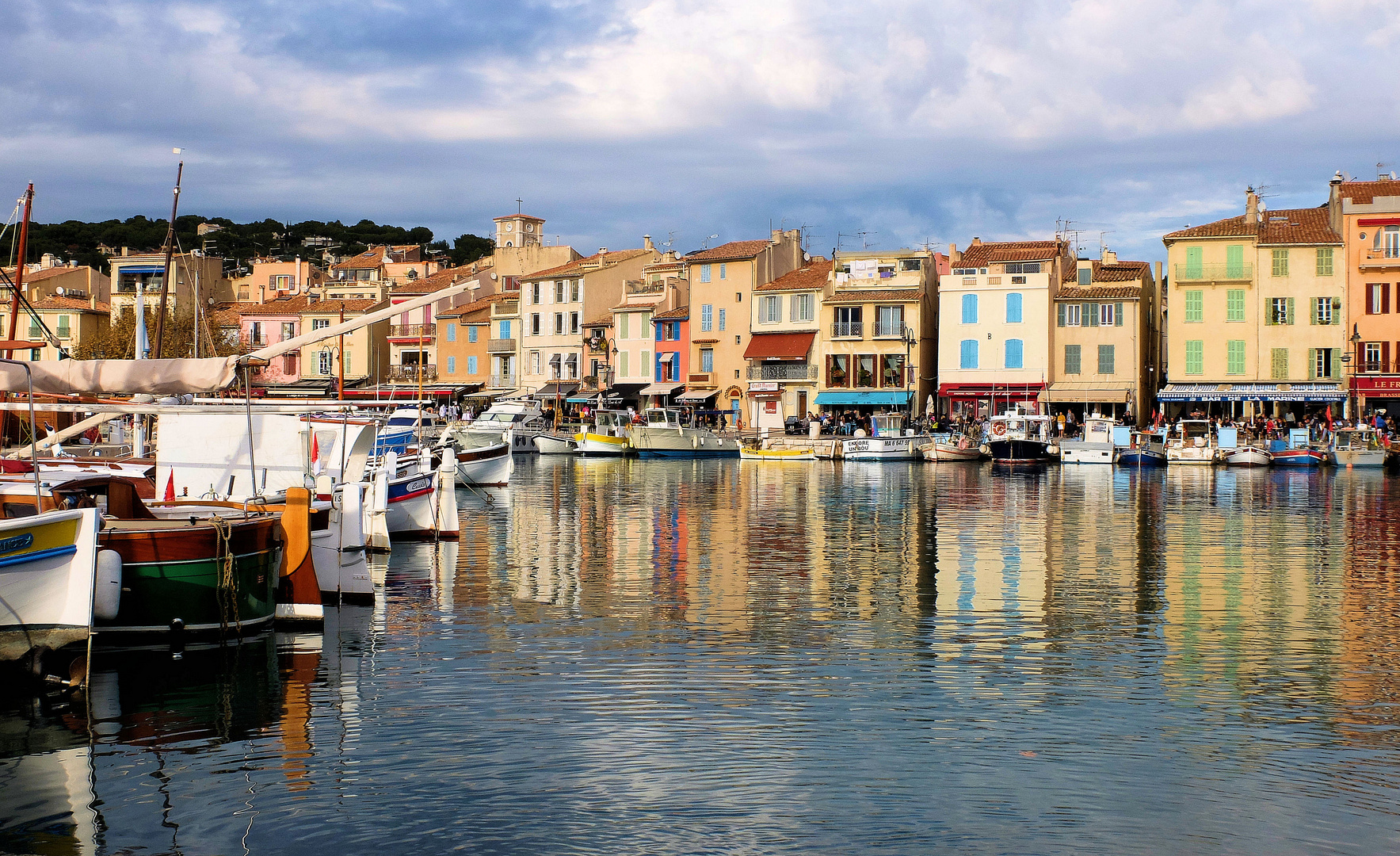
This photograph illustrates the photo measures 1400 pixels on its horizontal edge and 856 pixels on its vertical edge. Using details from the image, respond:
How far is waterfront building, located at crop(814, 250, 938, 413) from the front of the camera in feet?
251

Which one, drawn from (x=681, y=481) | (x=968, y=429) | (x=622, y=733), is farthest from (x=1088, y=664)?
(x=968, y=429)

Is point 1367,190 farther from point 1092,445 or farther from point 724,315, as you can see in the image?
point 724,315

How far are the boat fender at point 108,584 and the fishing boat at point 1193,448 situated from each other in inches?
2201

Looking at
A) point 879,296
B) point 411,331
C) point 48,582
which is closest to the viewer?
point 48,582

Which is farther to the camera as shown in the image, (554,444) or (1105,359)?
(554,444)

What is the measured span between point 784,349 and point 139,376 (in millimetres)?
62769

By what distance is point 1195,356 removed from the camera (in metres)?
71.1

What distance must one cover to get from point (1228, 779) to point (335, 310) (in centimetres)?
8768

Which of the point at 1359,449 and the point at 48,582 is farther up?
the point at 1359,449

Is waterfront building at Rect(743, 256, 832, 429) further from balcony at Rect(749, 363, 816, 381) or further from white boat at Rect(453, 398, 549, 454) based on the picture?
white boat at Rect(453, 398, 549, 454)

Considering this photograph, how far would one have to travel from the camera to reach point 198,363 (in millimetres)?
17297

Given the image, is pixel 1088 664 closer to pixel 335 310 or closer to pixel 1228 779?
pixel 1228 779

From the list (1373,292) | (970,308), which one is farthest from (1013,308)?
(1373,292)

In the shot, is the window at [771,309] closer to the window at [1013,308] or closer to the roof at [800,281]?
the roof at [800,281]
